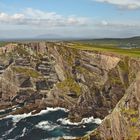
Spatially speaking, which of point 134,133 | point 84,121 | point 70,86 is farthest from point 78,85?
point 134,133

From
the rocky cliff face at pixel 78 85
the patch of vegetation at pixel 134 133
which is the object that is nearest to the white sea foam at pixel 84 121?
the rocky cliff face at pixel 78 85

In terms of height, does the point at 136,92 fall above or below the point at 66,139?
above

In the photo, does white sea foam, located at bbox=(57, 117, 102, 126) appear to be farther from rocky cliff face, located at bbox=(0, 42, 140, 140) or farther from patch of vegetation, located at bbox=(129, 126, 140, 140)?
patch of vegetation, located at bbox=(129, 126, 140, 140)

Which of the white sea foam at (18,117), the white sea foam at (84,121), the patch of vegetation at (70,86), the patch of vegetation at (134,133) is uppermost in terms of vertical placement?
the patch of vegetation at (134,133)

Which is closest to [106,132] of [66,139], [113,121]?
[113,121]

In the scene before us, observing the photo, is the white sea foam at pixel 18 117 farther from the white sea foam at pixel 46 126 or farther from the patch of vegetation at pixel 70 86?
the patch of vegetation at pixel 70 86

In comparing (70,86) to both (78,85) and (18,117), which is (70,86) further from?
(18,117)

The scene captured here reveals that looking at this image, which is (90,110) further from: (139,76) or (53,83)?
(139,76)
